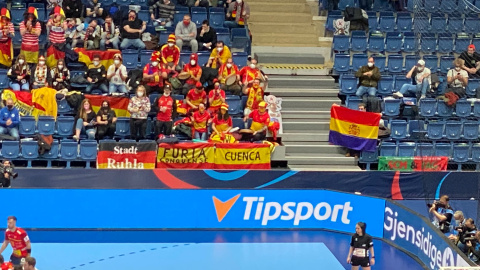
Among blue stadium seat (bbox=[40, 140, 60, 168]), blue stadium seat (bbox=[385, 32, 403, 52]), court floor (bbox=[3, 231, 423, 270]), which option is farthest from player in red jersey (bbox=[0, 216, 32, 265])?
blue stadium seat (bbox=[385, 32, 403, 52])

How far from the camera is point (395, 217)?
21.1 metres

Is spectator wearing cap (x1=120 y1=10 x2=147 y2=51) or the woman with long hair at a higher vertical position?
spectator wearing cap (x1=120 y1=10 x2=147 y2=51)

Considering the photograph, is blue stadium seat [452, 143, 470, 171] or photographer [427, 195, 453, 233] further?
blue stadium seat [452, 143, 470, 171]

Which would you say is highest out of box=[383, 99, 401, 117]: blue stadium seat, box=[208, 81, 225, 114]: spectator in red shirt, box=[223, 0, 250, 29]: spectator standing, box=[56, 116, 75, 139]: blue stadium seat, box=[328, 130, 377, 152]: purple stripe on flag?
box=[223, 0, 250, 29]: spectator standing

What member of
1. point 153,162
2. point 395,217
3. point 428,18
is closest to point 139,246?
point 153,162

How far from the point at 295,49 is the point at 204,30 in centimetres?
340

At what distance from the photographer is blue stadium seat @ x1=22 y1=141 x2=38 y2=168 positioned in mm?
24469

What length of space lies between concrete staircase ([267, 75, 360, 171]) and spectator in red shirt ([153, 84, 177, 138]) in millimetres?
3403

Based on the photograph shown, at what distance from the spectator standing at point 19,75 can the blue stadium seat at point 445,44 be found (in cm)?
1261

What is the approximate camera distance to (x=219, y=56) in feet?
88.0

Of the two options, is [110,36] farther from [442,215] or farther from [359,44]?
[442,215]

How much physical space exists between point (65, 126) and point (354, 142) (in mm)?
7841

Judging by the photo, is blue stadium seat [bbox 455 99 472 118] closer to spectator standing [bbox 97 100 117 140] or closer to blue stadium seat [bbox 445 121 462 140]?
blue stadium seat [bbox 445 121 462 140]

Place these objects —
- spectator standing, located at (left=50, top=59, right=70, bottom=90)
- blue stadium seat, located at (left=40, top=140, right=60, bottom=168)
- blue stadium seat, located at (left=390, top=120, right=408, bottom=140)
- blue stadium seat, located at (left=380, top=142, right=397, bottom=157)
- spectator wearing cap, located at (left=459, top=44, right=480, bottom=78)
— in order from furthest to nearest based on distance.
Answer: spectator wearing cap, located at (left=459, top=44, right=480, bottom=78) → blue stadium seat, located at (left=390, top=120, right=408, bottom=140) → blue stadium seat, located at (left=380, top=142, right=397, bottom=157) → spectator standing, located at (left=50, top=59, right=70, bottom=90) → blue stadium seat, located at (left=40, top=140, right=60, bottom=168)
